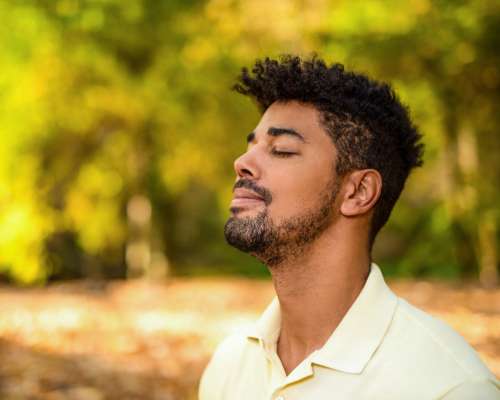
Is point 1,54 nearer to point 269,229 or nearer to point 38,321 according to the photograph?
point 38,321

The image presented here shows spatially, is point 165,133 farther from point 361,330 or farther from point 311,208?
point 361,330

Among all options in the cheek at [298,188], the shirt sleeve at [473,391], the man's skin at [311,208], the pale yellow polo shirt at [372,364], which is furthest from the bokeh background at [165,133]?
the shirt sleeve at [473,391]

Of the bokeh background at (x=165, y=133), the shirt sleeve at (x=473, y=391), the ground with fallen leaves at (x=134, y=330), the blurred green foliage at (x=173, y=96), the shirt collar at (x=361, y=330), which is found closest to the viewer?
the shirt sleeve at (x=473, y=391)

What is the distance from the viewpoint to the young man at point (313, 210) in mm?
1947

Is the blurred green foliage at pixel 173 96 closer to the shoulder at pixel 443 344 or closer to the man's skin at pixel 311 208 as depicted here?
the man's skin at pixel 311 208

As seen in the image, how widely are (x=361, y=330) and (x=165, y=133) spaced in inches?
475

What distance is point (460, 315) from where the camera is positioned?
8.49 meters

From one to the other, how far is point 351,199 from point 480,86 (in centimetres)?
1188

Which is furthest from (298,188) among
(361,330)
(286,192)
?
(361,330)

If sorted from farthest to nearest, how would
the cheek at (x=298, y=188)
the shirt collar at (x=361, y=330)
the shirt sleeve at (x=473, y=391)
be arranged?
1. the cheek at (x=298, y=188)
2. the shirt collar at (x=361, y=330)
3. the shirt sleeve at (x=473, y=391)

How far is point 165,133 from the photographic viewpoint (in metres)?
13.6

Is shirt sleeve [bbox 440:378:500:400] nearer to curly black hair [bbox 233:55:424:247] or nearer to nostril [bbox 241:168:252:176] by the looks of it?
curly black hair [bbox 233:55:424:247]

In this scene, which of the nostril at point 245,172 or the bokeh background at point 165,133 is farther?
the bokeh background at point 165,133

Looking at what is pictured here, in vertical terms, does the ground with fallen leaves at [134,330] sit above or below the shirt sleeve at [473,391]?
above
